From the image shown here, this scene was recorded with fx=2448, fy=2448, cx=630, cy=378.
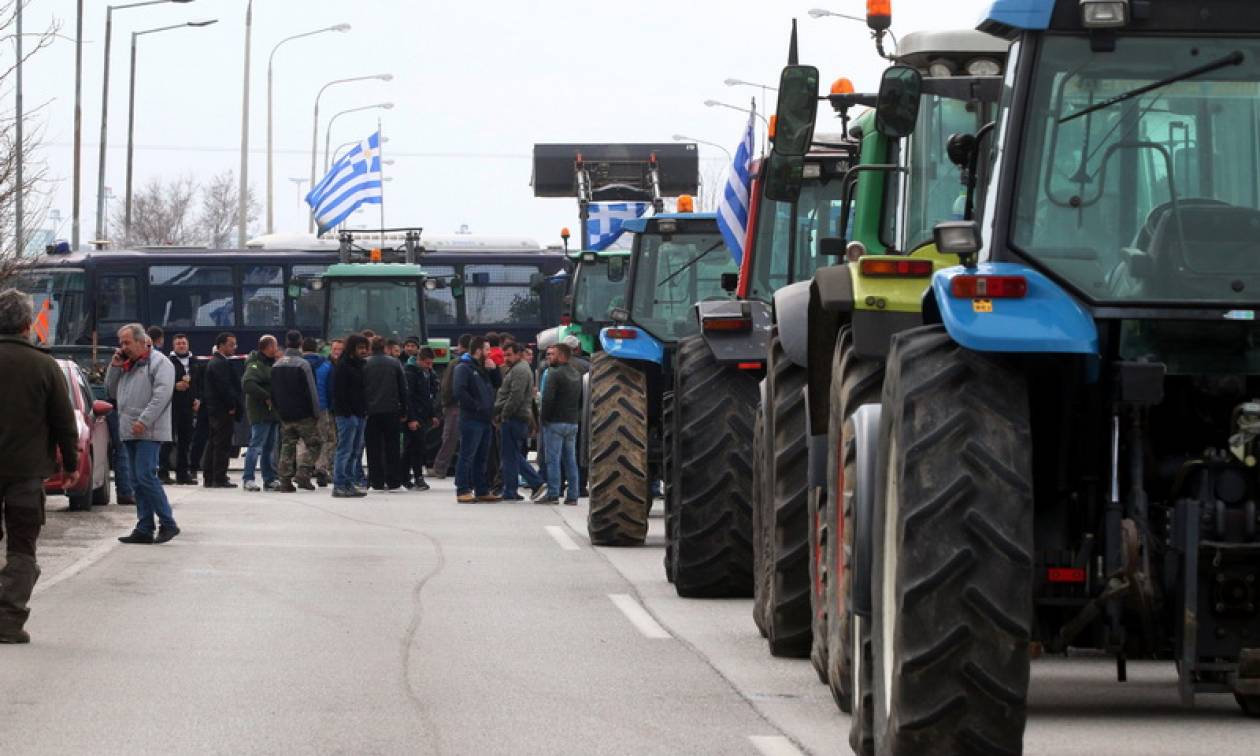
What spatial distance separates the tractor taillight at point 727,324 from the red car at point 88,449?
881 centimetres

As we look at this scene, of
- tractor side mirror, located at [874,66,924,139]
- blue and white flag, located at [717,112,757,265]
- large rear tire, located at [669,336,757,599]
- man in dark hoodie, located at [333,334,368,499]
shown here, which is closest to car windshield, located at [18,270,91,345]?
man in dark hoodie, located at [333,334,368,499]

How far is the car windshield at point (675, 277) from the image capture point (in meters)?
20.4

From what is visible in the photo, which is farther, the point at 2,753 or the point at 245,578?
the point at 245,578

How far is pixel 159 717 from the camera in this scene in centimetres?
984

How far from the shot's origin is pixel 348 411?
2820 centimetres

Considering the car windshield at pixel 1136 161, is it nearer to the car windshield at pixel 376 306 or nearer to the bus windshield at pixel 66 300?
the car windshield at pixel 376 306

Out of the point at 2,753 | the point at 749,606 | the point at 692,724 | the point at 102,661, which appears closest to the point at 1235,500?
the point at 692,724

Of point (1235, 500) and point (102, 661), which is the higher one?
point (1235, 500)

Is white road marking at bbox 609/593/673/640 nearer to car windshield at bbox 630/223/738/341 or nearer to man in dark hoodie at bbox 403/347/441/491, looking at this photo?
car windshield at bbox 630/223/738/341

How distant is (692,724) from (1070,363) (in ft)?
9.00

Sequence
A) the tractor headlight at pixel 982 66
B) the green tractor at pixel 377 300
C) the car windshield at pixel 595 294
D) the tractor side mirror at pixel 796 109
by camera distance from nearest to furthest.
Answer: the tractor side mirror at pixel 796 109 → the tractor headlight at pixel 982 66 → the car windshield at pixel 595 294 → the green tractor at pixel 377 300

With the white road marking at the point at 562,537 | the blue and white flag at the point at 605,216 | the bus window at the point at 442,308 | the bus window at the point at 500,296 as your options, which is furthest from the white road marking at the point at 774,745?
the bus window at the point at 500,296

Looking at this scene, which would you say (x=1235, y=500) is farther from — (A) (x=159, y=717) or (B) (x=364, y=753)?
(A) (x=159, y=717)

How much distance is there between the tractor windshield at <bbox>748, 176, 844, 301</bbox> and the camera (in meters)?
15.7
